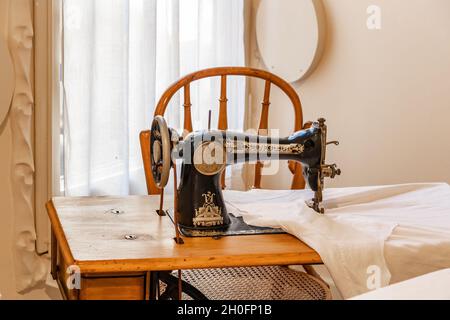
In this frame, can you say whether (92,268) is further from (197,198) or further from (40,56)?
(40,56)

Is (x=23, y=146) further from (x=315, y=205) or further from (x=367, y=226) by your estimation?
(x=367, y=226)

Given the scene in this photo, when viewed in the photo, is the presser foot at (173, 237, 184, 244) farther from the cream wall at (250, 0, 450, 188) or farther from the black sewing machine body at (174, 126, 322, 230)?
the cream wall at (250, 0, 450, 188)

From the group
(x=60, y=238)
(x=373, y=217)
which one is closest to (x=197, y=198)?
(x=60, y=238)

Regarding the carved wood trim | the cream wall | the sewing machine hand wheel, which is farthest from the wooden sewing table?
the cream wall

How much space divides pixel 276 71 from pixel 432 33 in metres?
0.74

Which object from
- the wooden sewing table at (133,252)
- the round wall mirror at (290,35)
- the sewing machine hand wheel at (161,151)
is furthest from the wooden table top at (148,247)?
the round wall mirror at (290,35)

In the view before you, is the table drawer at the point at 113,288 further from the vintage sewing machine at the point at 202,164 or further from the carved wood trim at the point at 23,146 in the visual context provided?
the carved wood trim at the point at 23,146

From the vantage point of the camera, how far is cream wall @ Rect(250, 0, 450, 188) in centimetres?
201

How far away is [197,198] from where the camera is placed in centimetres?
133

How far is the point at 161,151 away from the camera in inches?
51.3

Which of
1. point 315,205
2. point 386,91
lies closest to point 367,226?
point 315,205

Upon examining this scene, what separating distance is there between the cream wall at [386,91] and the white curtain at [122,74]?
18.9 inches

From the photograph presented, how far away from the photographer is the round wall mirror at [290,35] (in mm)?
2387

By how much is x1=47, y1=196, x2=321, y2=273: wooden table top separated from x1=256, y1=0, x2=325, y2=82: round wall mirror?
4.01 feet
